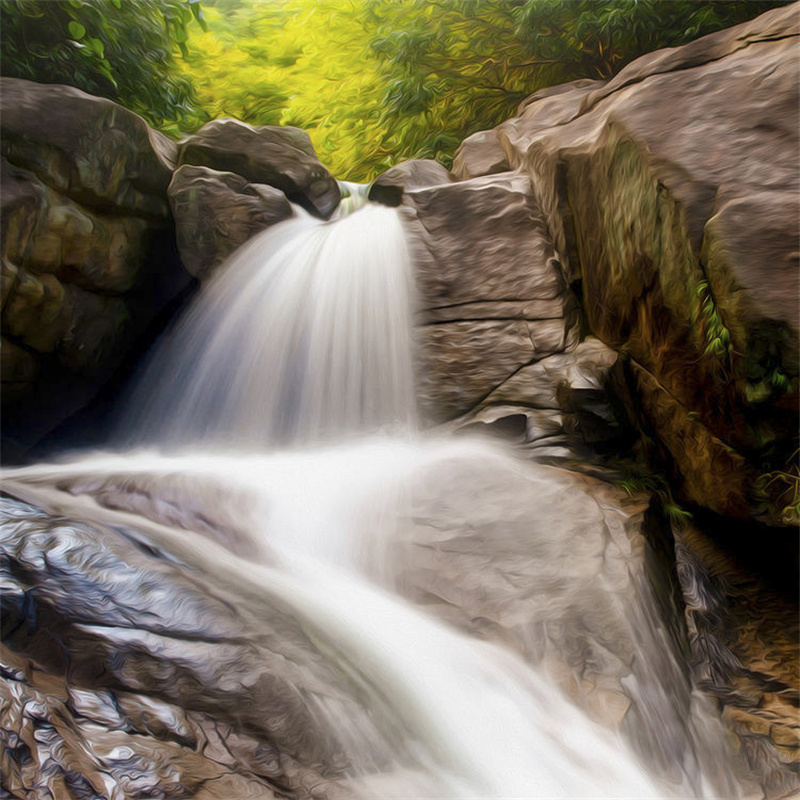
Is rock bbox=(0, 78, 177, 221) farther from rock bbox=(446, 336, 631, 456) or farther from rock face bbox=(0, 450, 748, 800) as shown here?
rock bbox=(446, 336, 631, 456)

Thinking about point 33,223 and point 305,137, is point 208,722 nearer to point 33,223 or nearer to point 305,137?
point 33,223

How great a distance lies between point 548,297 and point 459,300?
21.8 inches

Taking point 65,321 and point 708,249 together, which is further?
point 65,321

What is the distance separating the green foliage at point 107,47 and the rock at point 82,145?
34 cm

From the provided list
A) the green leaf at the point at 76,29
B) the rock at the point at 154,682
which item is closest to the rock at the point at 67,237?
the green leaf at the point at 76,29

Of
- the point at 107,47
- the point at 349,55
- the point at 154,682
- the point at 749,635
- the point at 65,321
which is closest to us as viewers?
the point at 154,682

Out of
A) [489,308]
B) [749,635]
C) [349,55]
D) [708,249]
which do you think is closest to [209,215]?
[489,308]

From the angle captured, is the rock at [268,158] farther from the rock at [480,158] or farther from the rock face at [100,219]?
the rock at [480,158]

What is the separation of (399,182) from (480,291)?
1.56m

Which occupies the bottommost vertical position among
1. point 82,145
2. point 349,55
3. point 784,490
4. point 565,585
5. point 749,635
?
point 749,635

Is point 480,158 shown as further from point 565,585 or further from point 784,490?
point 565,585

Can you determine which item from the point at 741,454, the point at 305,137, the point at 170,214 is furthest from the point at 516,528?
the point at 305,137

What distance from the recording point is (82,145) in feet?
12.4

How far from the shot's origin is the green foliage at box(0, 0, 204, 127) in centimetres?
383
